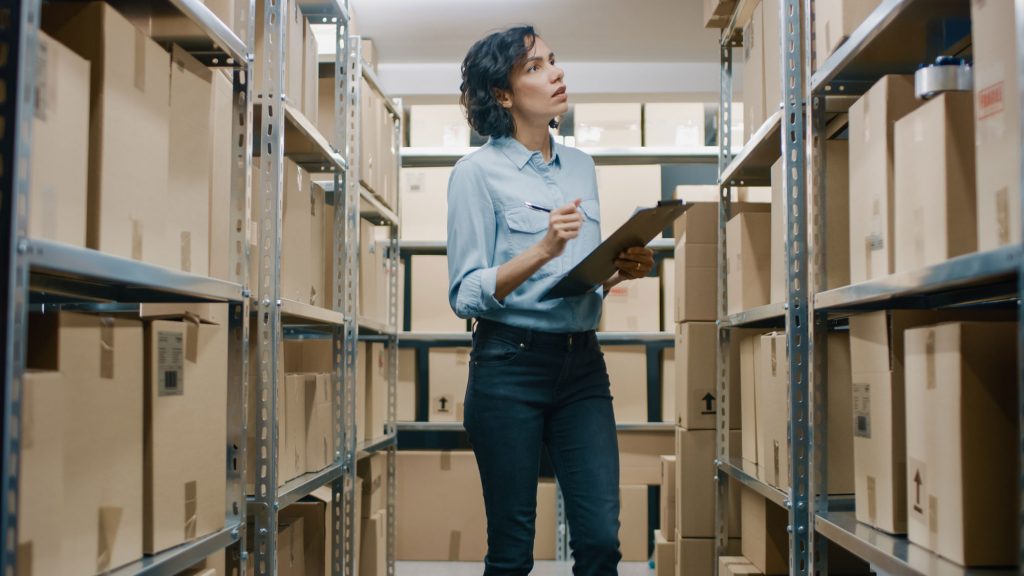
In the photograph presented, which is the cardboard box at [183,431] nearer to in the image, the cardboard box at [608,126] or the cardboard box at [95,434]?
the cardboard box at [95,434]

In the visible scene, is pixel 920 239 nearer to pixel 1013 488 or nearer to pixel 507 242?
pixel 1013 488

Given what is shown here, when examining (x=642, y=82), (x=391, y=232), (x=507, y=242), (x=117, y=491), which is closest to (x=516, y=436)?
(x=507, y=242)

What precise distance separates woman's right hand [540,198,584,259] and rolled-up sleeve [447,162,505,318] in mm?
128

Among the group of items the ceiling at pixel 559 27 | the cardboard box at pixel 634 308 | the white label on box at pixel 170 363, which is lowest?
the white label on box at pixel 170 363

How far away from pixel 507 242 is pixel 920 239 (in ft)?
2.53

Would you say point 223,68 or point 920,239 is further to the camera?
point 223,68

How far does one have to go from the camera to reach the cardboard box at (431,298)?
152 inches

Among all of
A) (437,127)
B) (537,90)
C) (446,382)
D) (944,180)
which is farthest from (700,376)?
(437,127)

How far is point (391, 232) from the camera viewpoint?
361cm

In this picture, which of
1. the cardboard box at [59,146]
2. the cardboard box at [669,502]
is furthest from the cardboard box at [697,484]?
the cardboard box at [59,146]

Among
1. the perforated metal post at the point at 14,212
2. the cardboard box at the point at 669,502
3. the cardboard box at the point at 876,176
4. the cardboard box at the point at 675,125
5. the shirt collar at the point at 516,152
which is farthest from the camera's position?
the cardboard box at the point at 675,125

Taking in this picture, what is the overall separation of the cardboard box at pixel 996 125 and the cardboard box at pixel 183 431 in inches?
41.4

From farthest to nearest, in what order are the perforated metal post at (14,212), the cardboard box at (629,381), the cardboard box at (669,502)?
1. the cardboard box at (629,381)
2. the cardboard box at (669,502)
3. the perforated metal post at (14,212)

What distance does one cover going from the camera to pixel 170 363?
1.27 metres
